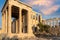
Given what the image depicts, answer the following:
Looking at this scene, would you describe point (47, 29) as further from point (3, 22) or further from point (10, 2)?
point (10, 2)

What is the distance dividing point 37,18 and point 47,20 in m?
10.0

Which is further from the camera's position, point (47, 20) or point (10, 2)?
point (47, 20)

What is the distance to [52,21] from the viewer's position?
94312 mm

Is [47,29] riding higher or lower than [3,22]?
lower

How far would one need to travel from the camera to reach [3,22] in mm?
45781

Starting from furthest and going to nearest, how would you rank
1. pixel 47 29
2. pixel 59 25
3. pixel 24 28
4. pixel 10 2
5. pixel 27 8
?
pixel 59 25 < pixel 47 29 < pixel 24 28 < pixel 27 8 < pixel 10 2

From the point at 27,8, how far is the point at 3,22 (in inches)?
391

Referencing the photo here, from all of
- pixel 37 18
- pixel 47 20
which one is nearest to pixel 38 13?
pixel 37 18

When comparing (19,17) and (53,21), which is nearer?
(19,17)

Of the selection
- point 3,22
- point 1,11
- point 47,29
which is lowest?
point 47,29

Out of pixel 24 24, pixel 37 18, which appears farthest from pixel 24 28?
pixel 37 18

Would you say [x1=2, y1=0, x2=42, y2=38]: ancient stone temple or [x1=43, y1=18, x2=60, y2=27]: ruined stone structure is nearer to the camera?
[x1=2, y1=0, x2=42, y2=38]: ancient stone temple

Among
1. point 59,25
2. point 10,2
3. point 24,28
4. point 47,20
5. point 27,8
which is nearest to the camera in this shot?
point 10,2

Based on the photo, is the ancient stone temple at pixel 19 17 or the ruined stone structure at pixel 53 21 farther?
the ruined stone structure at pixel 53 21
